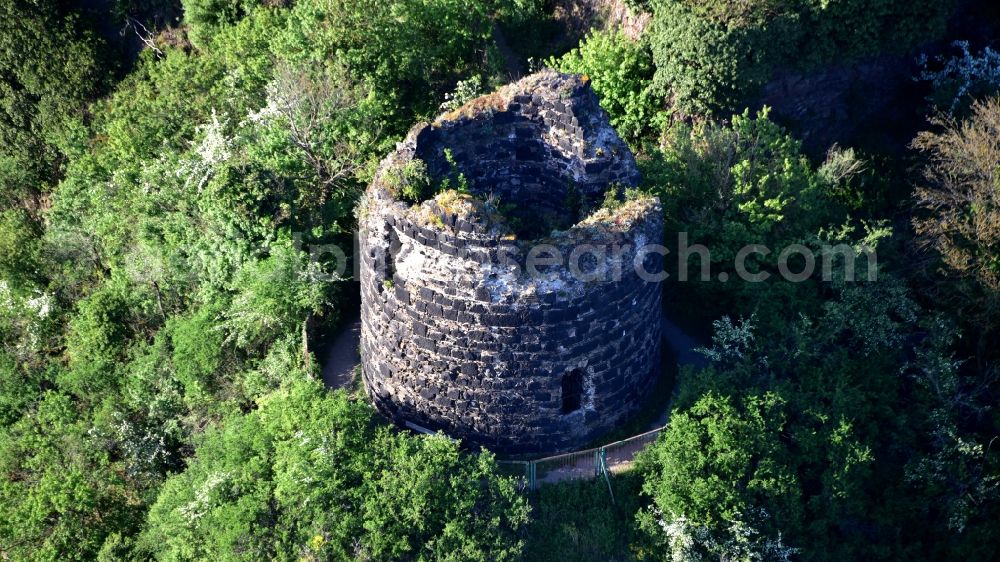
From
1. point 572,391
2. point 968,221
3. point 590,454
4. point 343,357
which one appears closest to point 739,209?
point 968,221

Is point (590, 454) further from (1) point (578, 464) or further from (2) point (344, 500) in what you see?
(2) point (344, 500)

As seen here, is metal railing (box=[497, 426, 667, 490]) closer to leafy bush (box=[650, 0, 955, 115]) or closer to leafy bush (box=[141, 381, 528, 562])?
leafy bush (box=[141, 381, 528, 562])

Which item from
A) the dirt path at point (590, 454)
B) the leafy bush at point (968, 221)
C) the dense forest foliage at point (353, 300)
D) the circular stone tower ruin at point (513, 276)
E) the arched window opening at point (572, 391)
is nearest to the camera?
the circular stone tower ruin at point (513, 276)

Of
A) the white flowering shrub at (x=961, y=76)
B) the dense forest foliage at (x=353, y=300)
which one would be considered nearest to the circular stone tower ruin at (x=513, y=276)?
the dense forest foliage at (x=353, y=300)

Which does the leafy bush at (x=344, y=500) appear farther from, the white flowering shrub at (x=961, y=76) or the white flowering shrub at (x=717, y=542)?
the white flowering shrub at (x=961, y=76)

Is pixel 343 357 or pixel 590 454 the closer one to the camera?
pixel 590 454

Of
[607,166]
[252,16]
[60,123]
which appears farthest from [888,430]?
[60,123]

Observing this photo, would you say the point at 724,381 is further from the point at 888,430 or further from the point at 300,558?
the point at 300,558
